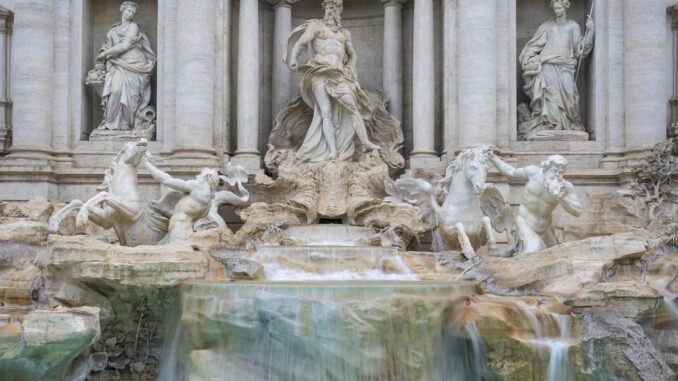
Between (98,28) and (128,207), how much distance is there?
6192 millimetres

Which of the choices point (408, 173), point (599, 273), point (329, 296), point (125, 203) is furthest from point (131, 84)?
point (599, 273)

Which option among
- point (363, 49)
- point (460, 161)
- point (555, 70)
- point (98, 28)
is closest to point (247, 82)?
point (363, 49)

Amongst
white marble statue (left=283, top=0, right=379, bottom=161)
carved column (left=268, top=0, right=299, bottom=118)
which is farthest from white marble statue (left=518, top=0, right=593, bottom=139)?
carved column (left=268, top=0, right=299, bottom=118)

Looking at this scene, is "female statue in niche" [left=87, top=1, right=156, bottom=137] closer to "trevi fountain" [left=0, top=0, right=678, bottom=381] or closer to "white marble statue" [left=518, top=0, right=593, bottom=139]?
"trevi fountain" [left=0, top=0, right=678, bottom=381]

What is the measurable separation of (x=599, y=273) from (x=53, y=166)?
10.5 metres

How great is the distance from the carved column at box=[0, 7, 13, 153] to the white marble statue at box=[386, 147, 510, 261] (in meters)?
9.07

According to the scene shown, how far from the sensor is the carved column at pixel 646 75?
14219mm

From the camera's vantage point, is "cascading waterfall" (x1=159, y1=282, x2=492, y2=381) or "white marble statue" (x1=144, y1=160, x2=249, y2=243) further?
"white marble statue" (x1=144, y1=160, x2=249, y2=243)

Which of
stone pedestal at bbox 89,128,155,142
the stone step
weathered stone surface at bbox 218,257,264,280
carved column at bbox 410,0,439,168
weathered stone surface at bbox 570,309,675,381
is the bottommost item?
weathered stone surface at bbox 570,309,675,381

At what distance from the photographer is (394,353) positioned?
8250 mm

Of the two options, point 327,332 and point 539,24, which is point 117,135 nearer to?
point 327,332

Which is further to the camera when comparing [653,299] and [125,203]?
[125,203]

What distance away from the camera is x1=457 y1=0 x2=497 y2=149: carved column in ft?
46.5

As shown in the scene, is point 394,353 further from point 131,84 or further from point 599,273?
point 131,84
